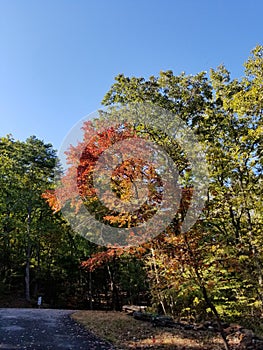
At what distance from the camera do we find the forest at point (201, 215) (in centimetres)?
553

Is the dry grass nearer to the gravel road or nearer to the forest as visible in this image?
the gravel road

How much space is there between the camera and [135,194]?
6.89m

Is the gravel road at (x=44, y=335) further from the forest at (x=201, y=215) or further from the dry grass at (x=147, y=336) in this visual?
the forest at (x=201, y=215)

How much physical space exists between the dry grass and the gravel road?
34 cm

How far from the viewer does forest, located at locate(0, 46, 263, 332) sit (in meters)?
5.53

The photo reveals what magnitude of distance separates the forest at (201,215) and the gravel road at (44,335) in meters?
1.84

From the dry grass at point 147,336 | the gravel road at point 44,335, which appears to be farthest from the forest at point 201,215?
the gravel road at point 44,335

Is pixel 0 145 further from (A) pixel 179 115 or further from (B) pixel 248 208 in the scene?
(B) pixel 248 208

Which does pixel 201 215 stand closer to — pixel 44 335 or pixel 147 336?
pixel 147 336

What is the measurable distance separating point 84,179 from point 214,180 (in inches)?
163

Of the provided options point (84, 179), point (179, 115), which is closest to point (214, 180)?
point (179, 115)

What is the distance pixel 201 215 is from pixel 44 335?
14.4ft

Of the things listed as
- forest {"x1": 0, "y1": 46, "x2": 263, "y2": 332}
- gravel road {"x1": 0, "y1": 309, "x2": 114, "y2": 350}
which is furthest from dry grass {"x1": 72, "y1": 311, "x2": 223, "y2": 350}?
forest {"x1": 0, "y1": 46, "x2": 263, "y2": 332}

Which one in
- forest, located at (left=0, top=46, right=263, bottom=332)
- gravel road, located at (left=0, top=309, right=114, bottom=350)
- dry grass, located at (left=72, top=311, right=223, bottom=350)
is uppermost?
forest, located at (left=0, top=46, right=263, bottom=332)
